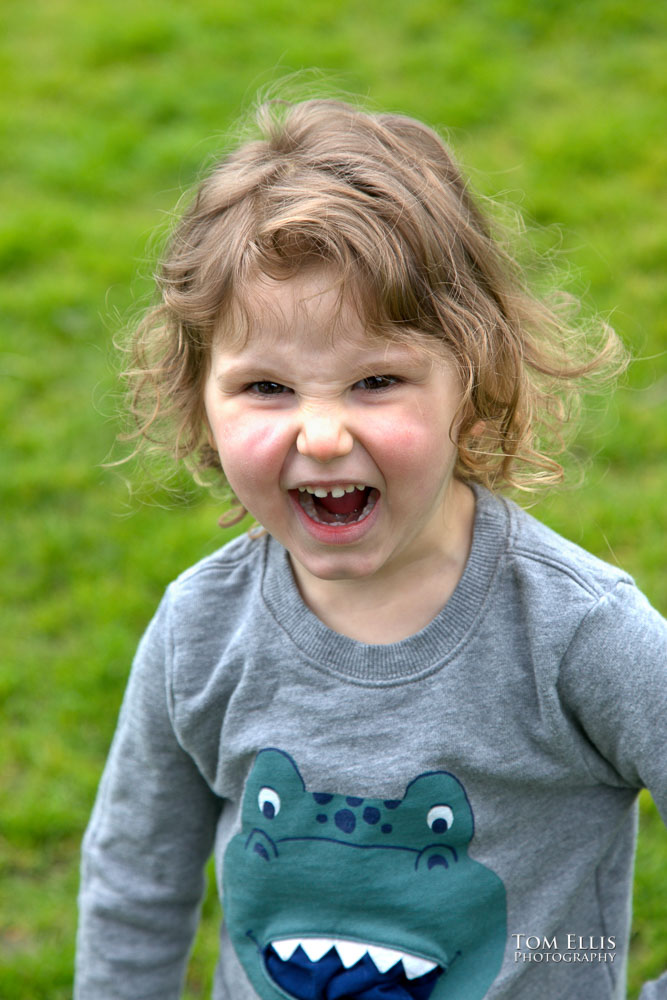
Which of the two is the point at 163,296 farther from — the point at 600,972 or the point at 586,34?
the point at 586,34

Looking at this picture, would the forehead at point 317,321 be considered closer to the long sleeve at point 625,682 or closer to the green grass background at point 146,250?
the long sleeve at point 625,682

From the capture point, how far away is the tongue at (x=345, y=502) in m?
1.46

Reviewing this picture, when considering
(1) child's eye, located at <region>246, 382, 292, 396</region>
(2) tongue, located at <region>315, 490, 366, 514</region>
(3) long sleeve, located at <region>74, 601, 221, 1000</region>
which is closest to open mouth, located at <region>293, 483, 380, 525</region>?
(2) tongue, located at <region>315, 490, 366, 514</region>

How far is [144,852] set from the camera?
1.80 meters

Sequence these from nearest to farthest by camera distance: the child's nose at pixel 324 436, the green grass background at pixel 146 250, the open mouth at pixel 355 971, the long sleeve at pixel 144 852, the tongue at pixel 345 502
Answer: the child's nose at pixel 324 436
the tongue at pixel 345 502
the open mouth at pixel 355 971
the long sleeve at pixel 144 852
the green grass background at pixel 146 250

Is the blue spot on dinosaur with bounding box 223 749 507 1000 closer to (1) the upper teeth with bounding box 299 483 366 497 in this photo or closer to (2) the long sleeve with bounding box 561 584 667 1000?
(2) the long sleeve with bounding box 561 584 667 1000

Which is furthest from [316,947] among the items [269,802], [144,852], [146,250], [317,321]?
[146,250]

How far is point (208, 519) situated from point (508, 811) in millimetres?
2063

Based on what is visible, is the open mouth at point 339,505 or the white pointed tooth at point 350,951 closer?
the open mouth at point 339,505

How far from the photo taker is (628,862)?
1.69 m

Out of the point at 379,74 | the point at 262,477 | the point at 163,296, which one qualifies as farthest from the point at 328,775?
the point at 379,74

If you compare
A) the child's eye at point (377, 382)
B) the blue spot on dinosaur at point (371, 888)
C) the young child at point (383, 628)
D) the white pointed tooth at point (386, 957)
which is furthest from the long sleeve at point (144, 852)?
the child's eye at point (377, 382)

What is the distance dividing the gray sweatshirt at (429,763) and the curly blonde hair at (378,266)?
0.20m

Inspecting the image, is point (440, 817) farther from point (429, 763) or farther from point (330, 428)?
point (330, 428)
